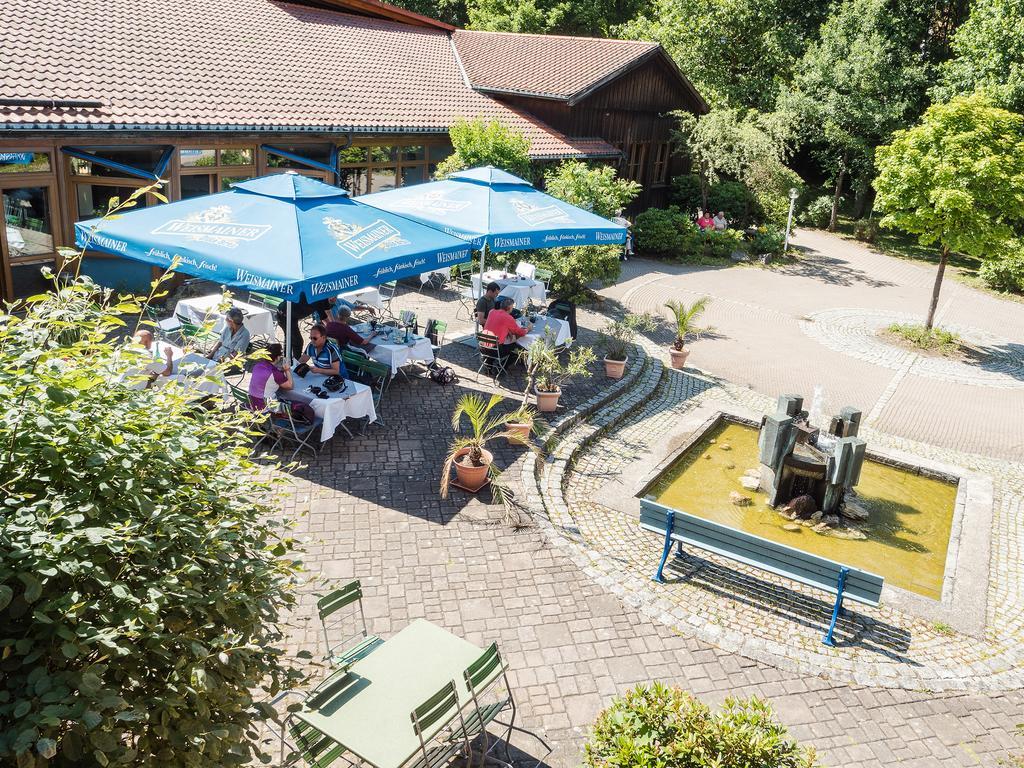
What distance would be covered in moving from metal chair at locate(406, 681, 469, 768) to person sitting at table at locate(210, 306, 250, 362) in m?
6.37

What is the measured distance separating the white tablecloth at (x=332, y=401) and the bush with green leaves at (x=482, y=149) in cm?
822

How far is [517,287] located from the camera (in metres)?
15.0

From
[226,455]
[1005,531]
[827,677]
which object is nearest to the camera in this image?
[226,455]

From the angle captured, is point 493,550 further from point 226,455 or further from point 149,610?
point 149,610

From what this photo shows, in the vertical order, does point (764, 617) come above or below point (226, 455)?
below

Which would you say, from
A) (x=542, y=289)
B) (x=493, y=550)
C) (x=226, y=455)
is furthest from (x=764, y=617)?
(x=542, y=289)

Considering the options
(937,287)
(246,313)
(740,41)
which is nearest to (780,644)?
(246,313)

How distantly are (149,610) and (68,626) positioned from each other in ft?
0.88

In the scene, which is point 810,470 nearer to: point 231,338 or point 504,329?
point 504,329

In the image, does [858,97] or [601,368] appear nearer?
[601,368]

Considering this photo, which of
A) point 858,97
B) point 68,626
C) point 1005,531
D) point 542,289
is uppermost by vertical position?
point 858,97

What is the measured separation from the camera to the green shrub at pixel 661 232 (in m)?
23.8

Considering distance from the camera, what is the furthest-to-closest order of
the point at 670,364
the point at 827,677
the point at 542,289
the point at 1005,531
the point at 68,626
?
the point at 542,289 < the point at 670,364 < the point at 1005,531 < the point at 827,677 < the point at 68,626

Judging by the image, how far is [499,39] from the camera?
2761 cm
